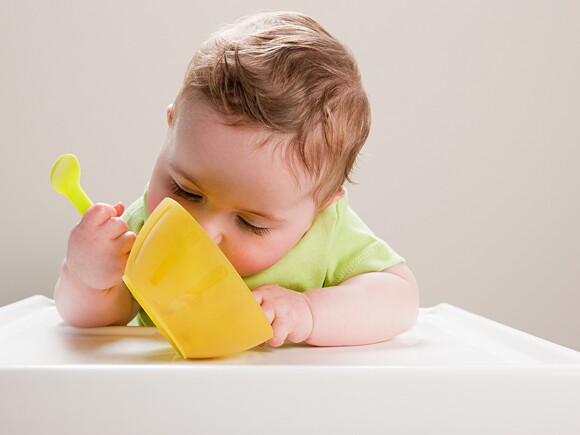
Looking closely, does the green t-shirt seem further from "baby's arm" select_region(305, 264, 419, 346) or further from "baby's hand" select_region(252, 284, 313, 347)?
"baby's hand" select_region(252, 284, 313, 347)

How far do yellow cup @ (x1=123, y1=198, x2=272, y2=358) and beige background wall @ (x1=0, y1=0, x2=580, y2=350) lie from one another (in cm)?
90

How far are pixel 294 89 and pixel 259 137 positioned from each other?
0.06 metres

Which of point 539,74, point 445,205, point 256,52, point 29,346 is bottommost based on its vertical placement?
point 445,205

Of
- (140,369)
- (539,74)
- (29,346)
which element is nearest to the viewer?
(140,369)

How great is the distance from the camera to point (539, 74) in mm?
1559

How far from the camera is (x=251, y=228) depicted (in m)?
0.74

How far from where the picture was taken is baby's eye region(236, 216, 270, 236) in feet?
2.40

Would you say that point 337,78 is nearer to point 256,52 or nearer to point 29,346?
point 256,52

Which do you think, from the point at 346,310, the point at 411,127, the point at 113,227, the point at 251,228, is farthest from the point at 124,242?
the point at 411,127

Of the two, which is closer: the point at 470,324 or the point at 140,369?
the point at 140,369

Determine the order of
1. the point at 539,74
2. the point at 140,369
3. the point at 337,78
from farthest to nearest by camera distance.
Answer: the point at 539,74
the point at 337,78
the point at 140,369

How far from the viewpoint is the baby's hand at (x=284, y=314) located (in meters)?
0.67

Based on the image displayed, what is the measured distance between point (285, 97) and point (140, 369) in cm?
32

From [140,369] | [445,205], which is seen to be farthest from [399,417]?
[445,205]
